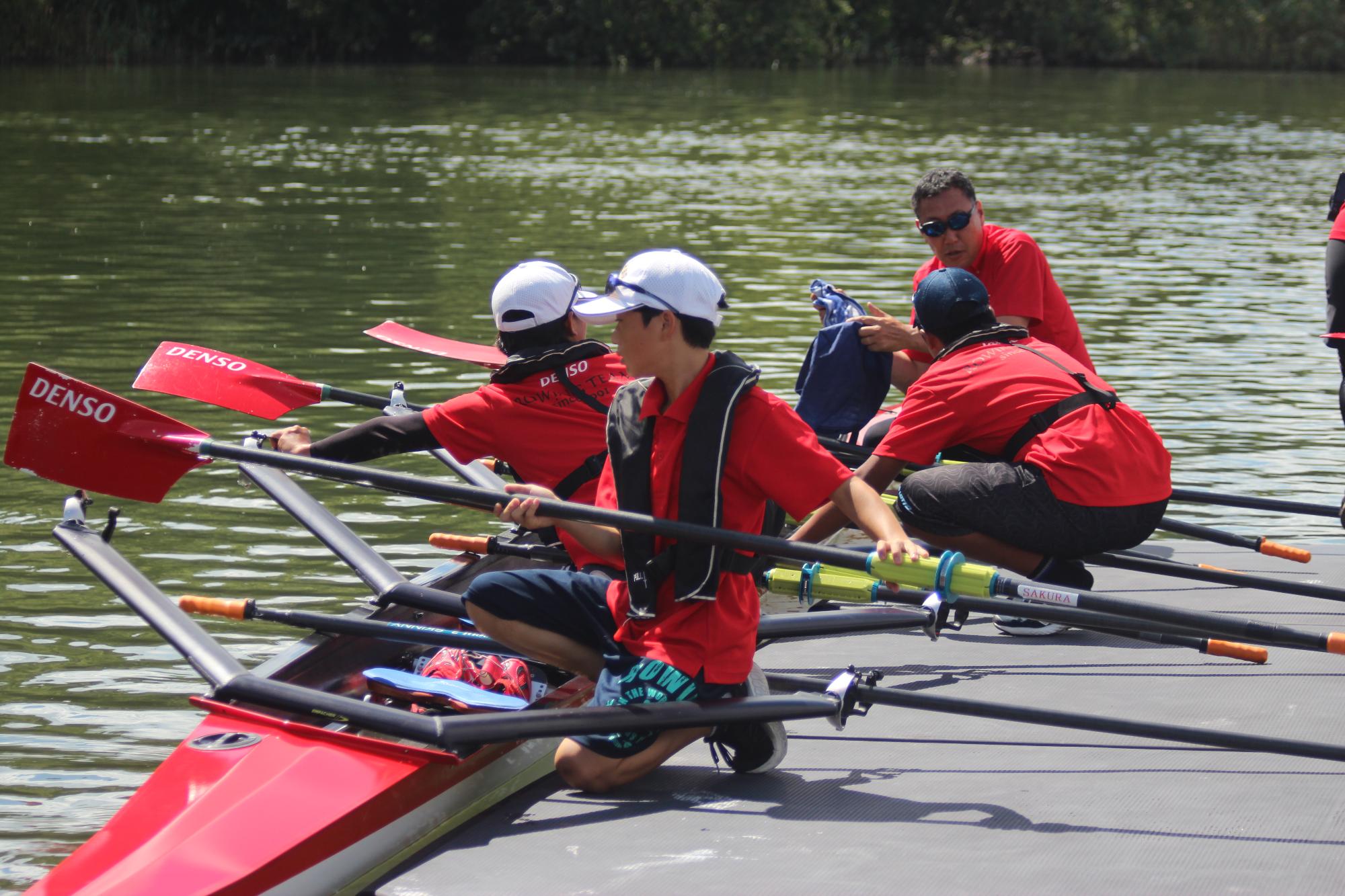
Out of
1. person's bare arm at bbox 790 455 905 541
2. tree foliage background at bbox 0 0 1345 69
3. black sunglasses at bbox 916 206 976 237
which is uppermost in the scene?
tree foliage background at bbox 0 0 1345 69

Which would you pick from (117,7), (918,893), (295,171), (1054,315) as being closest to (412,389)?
(1054,315)

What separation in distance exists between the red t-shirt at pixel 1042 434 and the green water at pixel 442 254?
264 centimetres

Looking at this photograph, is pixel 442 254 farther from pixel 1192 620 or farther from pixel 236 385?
pixel 1192 620

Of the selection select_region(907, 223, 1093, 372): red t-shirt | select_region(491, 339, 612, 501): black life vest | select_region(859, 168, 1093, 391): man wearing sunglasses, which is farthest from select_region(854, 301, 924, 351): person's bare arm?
select_region(491, 339, 612, 501): black life vest

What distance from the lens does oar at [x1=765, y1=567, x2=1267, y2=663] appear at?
180 inches

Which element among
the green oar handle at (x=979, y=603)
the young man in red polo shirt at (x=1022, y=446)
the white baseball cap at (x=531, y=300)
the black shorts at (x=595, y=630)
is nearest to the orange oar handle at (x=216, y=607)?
the black shorts at (x=595, y=630)

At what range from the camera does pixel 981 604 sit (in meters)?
4.66

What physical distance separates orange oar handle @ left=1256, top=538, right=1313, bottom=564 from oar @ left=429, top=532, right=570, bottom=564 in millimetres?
2916

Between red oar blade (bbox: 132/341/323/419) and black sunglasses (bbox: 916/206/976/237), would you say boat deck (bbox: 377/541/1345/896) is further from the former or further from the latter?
red oar blade (bbox: 132/341/323/419)

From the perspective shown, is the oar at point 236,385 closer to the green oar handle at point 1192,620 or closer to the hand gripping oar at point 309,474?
the hand gripping oar at point 309,474

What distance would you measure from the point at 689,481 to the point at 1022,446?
69.2 inches

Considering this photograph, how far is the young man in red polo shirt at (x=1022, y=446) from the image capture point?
5465 mm

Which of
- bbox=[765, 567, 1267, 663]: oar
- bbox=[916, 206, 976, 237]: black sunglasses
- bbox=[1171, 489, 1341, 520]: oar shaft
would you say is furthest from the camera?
bbox=[916, 206, 976, 237]: black sunglasses

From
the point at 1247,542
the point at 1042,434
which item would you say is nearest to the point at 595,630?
the point at 1042,434
